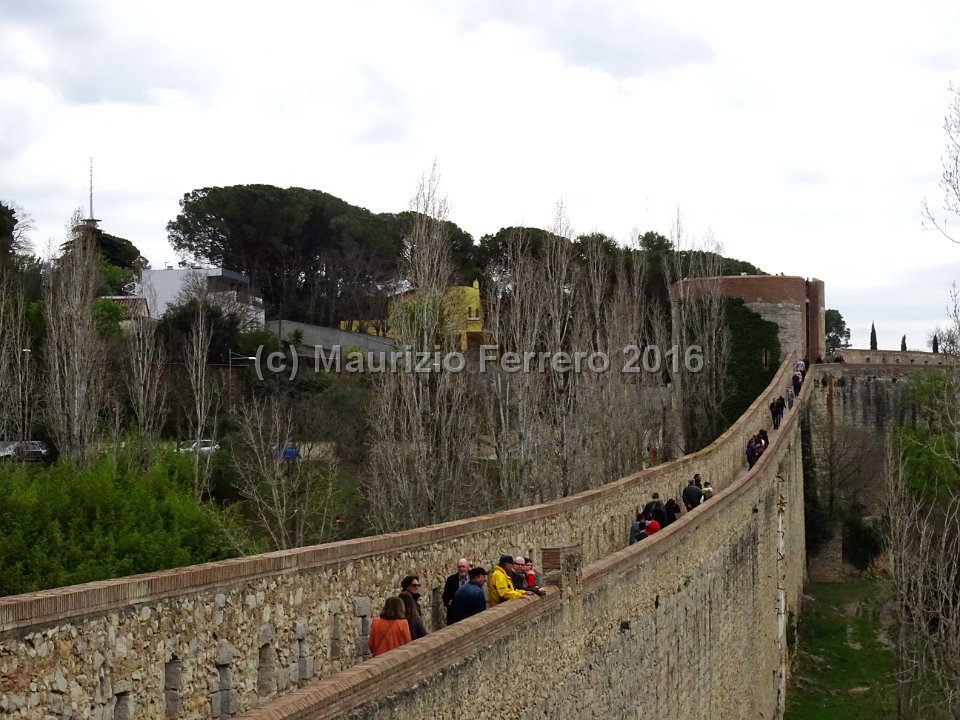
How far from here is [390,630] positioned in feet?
26.9

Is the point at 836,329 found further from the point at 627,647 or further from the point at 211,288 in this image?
the point at 627,647

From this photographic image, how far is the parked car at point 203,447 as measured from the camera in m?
28.6

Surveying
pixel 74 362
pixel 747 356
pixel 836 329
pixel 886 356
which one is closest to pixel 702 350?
pixel 747 356

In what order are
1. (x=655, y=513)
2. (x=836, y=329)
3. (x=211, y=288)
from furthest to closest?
1. (x=836, y=329)
2. (x=211, y=288)
3. (x=655, y=513)

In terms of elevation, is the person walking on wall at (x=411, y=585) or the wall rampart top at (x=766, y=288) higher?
the wall rampart top at (x=766, y=288)

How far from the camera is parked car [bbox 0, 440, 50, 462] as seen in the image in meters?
27.2

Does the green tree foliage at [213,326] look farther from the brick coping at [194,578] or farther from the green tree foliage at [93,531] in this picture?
the brick coping at [194,578]

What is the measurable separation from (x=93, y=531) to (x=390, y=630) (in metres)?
10.9

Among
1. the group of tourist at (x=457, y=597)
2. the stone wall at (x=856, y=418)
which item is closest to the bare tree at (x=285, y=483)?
the group of tourist at (x=457, y=597)

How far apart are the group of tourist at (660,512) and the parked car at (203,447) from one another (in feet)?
42.1

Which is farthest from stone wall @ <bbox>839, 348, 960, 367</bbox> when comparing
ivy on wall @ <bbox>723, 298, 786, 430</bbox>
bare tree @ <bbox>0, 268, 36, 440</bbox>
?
bare tree @ <bbox>0, 268, 36, 440</bbox>

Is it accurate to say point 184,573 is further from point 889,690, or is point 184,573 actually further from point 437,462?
point 889,690

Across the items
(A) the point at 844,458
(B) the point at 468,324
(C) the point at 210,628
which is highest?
(B) the point at 468,324

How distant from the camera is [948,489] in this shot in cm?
3712
